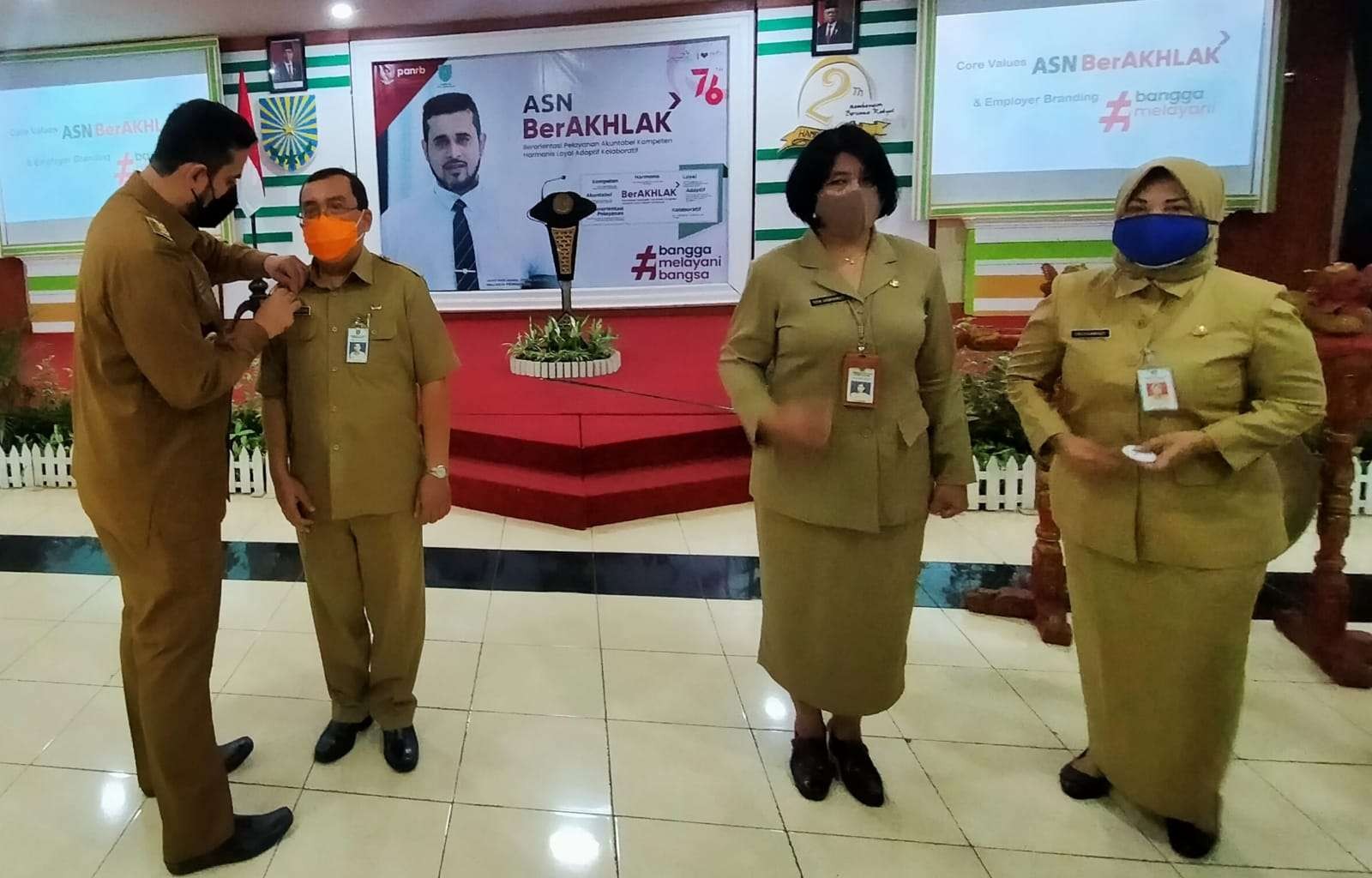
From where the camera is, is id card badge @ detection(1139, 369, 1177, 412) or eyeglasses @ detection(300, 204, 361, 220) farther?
eyeglasses @ detection(300, 204, 361, 220)

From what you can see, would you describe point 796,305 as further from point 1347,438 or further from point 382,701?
point 1347,438

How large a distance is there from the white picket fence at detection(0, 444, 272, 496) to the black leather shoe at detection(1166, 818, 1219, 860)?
4.68 metres

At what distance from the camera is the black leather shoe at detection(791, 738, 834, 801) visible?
6.89ft

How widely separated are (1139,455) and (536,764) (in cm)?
164

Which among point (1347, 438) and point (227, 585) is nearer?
point (1347, 438)

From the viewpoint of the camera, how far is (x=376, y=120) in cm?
681

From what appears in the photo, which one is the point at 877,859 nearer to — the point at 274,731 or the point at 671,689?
the point at 671,689

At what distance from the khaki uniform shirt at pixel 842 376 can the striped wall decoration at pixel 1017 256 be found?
4628mm

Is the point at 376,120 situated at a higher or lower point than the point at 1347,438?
higher

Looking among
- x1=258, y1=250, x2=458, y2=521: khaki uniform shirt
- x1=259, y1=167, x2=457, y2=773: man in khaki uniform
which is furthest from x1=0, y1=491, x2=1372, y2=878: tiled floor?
x1=258, y1=250, x2=458, y2=521: khaki uniform shirt

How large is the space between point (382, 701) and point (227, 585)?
5.42ft

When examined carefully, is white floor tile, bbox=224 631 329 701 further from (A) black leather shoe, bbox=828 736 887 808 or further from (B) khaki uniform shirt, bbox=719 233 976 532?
(B) khaki uniform shirt, bbox=719 233 976 532

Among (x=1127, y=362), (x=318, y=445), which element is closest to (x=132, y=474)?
(x=318, y=445)

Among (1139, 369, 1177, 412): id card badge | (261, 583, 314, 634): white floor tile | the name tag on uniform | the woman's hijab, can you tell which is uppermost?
the woman's hijab
